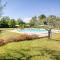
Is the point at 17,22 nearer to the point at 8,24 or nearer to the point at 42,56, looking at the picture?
the point at 8,24

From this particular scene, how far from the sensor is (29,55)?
10.7m

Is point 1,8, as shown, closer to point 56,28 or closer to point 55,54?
point 55,54

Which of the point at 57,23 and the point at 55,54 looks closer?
the point at 55,54

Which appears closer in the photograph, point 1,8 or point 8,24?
point 1,8

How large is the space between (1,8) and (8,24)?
1832 inches

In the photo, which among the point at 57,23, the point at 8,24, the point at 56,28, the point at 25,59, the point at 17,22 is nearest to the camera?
the point at 25,59

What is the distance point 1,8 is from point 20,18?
55348 mm

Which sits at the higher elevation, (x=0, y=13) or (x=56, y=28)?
(x=0, y=13)

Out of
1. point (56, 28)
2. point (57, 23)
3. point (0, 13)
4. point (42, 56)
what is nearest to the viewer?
point (42, 56)

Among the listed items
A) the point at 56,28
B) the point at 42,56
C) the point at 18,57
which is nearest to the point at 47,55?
the point at 42,56

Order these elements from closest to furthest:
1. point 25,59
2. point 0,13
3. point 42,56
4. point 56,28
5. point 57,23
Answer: point 25,59 → point 42,56 → point 0,13 → point 57,23 → point 56,28

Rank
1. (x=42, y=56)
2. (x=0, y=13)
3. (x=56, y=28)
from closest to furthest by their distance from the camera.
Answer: (x=42, y=56), (x=0, y=13), (x=56, y=28)

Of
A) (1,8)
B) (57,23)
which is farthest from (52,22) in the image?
(1,8)

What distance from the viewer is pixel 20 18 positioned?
66750 mm
